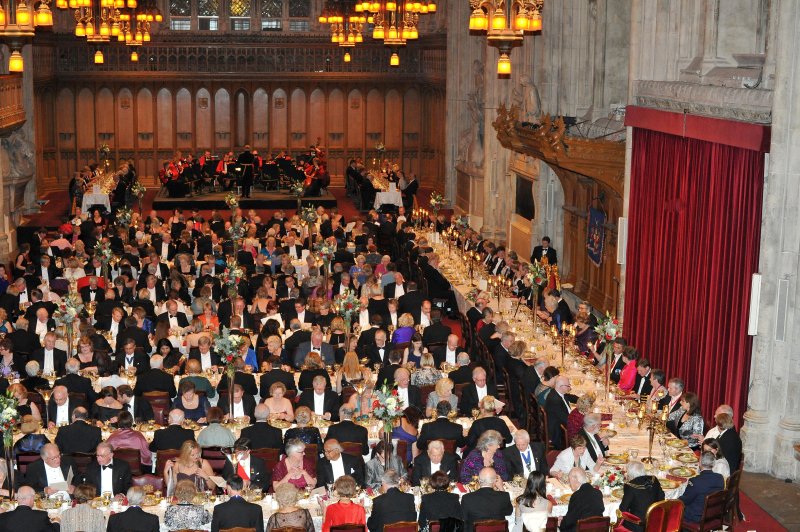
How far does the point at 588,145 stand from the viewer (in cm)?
1920

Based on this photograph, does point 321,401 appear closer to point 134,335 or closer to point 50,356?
point 134,335

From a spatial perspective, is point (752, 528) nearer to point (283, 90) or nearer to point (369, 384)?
point (369, 384)

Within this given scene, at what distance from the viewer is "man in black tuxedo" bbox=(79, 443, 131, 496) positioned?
11188 millimetres

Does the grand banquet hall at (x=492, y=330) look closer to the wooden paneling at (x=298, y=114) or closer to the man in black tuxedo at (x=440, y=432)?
the man in black tuxedo at (x=440, y=432)

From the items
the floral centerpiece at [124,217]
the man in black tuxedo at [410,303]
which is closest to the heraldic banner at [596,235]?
the man in black tuxedo at [410,303]

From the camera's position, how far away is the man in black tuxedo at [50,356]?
15.4 meters

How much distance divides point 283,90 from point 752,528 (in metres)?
32.1

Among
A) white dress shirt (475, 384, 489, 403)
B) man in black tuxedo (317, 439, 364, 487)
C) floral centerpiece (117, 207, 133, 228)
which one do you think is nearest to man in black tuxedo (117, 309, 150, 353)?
white dress shirt (475, 384, 489, 403)

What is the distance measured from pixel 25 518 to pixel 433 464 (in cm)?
389

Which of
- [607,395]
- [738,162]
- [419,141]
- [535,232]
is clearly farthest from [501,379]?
[419,141]

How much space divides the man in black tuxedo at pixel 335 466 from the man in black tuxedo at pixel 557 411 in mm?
2673

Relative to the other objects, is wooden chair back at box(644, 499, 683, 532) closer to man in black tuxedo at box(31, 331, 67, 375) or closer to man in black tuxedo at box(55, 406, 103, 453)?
man in black tuxedo at box(55, 406, 103, 453)

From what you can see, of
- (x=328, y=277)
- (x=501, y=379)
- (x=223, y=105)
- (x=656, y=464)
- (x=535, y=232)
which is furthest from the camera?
(x=223, y=105)

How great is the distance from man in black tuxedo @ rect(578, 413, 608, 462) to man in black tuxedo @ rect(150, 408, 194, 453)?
413cm
